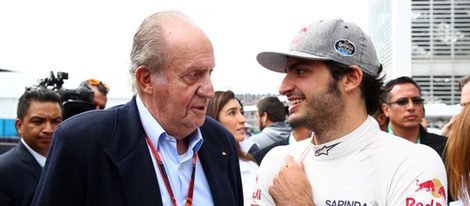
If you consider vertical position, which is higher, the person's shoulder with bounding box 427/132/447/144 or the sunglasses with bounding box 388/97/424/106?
the sunglasses with bounding box 388/97/424/106

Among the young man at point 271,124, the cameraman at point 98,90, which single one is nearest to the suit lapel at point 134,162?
the cameraman at point 98,90

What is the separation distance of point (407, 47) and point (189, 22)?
17970 millimetres

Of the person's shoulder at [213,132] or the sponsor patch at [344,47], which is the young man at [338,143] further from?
the person's shoulder at [213,132]

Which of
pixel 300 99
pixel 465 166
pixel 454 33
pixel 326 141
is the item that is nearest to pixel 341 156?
pixel 326 141

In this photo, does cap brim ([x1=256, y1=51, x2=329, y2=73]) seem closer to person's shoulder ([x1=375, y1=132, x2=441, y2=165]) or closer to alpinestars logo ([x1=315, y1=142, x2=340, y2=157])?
alpinestars logo ([x1=315, y1=142, x2=340, y2=157])

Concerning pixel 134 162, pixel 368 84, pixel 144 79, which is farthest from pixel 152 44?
pixel 368 84

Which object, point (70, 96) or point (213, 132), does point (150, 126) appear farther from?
point (70, 96)

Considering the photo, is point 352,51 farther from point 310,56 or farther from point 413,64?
point 413,64

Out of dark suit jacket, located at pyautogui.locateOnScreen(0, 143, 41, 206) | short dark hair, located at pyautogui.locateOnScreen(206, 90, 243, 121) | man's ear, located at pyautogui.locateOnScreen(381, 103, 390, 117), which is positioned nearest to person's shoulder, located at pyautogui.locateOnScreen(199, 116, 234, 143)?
dark suit jacket, located at pyautogui.locateOnScreen(0, 143, 41, 206)

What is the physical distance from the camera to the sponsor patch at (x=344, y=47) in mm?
2083

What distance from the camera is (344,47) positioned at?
2.09 meters

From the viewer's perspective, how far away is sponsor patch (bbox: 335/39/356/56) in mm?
2083

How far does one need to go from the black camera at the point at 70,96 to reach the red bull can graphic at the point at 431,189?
2678 mm

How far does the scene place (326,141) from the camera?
208 cm
